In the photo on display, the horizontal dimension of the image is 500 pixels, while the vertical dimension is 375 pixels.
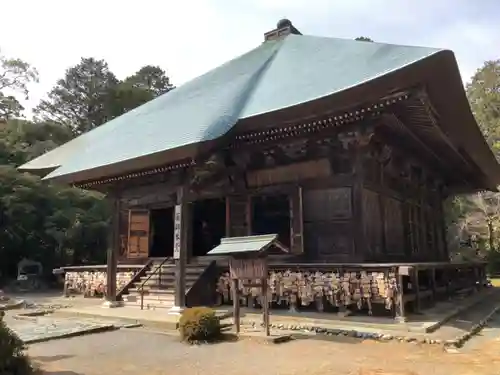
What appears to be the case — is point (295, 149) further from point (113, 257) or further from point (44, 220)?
point (44, 220)

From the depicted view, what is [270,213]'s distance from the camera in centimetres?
1200

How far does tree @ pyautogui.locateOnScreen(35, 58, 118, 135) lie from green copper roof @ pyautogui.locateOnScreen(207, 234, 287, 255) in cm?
3471

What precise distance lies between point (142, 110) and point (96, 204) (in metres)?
12.6

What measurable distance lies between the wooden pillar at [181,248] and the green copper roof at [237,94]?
1.37 metres

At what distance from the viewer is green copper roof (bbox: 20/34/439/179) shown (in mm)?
8586

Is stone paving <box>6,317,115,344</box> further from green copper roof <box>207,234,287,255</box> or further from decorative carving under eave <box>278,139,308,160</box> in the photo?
decorative carving under eave <box>278,139,308,160</box>

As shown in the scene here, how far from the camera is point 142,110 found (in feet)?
46.9

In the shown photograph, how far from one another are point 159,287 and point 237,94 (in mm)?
5275

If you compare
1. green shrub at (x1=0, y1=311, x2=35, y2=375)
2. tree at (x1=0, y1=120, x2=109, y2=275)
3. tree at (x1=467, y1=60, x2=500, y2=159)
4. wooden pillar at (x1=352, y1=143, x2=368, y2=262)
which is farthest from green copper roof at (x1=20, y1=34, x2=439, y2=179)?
tree at (x1=467, y1=60, x2=500, y2=159)

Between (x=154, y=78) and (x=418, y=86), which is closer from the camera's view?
(x=418, y=86)

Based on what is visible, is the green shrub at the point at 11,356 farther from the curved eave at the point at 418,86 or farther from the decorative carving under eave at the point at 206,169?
the decorative carving under eave at the point at 206,169

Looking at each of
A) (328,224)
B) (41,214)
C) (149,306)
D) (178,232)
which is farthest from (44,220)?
(328,224)

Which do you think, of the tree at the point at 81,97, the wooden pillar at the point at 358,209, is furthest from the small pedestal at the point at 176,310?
the tree at the point at 81,97

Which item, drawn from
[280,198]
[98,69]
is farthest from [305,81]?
[98,69]
